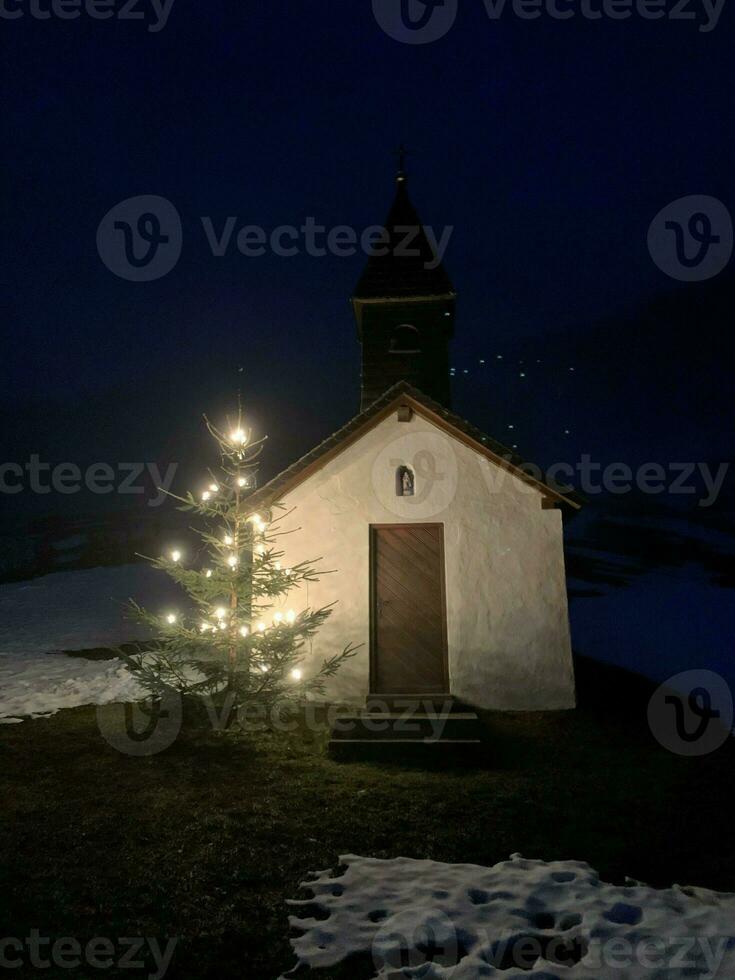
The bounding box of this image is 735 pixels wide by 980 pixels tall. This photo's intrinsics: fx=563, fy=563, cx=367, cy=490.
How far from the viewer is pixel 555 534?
8.80 m

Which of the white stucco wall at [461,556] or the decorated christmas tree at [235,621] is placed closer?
the decorated christmas tree at [235,621]

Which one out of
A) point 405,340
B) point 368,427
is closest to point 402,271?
point 405,340

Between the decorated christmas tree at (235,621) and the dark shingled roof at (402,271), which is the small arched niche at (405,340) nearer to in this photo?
the dark shingled roof at (402,271)

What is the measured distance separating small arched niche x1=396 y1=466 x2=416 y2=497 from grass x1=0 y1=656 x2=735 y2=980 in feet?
12.6

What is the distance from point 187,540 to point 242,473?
89.6 ft

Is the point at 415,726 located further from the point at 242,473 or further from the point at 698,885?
the point at 242,473

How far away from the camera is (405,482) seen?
935 cm

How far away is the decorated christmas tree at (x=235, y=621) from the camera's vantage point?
25.6 ft

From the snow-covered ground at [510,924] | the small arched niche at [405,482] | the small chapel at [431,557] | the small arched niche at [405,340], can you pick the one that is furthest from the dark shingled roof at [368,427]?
the snow-covered ground at [510,924]

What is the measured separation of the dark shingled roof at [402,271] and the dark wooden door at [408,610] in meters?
5.54

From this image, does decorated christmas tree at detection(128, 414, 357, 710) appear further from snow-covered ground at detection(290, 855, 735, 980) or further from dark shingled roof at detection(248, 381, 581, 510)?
snow-covered ground at detection(290, 855, 735, 980)

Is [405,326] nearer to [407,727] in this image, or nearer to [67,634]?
[407,727]

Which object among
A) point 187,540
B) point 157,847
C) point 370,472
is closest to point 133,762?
point 157,847

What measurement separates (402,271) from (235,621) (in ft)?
27.3
